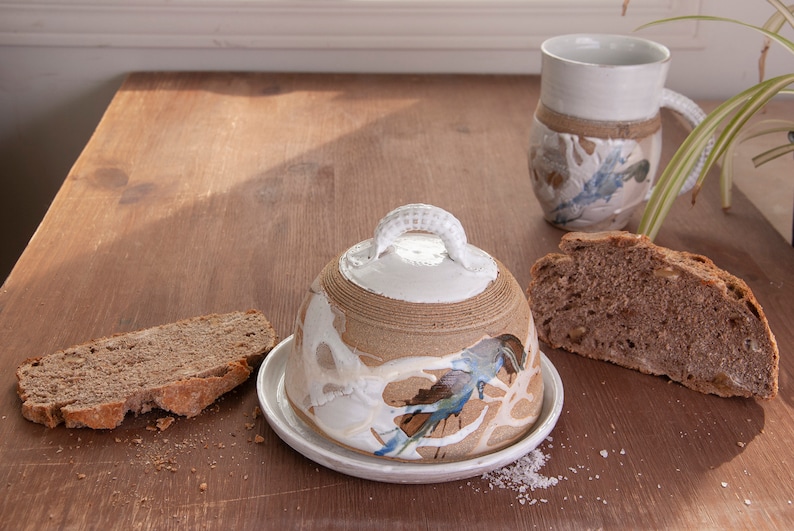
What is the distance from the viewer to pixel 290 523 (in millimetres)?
686

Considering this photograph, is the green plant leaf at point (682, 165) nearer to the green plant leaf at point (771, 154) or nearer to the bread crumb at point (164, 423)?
the green plant leaf at point (771, 154)

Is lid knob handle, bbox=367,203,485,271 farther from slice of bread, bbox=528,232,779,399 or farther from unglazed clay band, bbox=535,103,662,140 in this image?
unglazed clay band, bbox=535,103,662,140

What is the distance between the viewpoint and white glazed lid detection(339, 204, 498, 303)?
2.33 feet

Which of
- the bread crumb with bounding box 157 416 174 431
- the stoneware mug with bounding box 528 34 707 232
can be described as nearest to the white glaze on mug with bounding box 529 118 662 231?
the stoneware mug with bounding box 528 34 707 232

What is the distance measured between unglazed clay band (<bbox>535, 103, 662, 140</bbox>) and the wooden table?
0.54 feet

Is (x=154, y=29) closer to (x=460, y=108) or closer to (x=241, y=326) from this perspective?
(x=460, y=108)

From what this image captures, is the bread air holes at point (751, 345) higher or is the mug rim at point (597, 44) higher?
the mug rim at point (597, 44)

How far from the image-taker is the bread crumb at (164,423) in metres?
0.79

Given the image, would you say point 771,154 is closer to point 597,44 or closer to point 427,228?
point 597,44

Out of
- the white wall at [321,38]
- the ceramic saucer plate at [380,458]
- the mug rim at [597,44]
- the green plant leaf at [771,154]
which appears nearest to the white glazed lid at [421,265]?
the ceramic saucer plate at [380,458]

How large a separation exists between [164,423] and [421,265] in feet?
0.96

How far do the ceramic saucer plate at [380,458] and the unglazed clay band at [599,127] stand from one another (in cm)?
42

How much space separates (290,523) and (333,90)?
125 cm

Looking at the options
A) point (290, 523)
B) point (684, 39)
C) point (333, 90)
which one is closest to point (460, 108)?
point (333, 90)
